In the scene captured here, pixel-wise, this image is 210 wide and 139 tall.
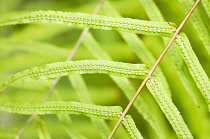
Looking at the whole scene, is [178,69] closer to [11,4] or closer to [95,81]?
[95,81]

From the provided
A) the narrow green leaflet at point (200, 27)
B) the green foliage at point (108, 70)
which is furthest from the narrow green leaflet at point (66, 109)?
the narrow green leaflet at point (200, 27)

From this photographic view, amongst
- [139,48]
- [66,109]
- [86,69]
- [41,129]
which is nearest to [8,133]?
[41,129]

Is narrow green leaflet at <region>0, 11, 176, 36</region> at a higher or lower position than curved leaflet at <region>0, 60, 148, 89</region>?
higher

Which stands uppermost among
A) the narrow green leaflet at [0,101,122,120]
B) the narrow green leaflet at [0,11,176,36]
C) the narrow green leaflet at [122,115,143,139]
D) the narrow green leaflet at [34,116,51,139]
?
the narrow green leaflet at [0,11,176,36]

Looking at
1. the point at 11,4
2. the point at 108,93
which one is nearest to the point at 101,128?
the point at 108,93

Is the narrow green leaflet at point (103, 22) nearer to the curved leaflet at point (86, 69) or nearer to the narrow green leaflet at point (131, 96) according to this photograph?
the curved leaflet at point (86, 69)

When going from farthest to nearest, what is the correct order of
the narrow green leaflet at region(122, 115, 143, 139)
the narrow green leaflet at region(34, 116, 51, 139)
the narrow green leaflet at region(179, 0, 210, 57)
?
1. the narrow green leaflet at region(34, 116, 51, 139)
2. the narrow green leaflet at region(179, 0, 210, 57)
3. the narrow green leaflet at region(122, 115, 143, 139)

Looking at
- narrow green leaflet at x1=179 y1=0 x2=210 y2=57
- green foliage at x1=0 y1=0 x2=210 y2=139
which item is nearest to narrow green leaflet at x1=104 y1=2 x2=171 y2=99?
green foliage at x1=0 y1=0 x2=210 y2=139

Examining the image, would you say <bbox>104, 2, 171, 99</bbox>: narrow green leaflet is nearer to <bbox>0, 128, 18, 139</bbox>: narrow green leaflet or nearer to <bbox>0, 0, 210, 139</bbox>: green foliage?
<bbox>0, 0, 210, 139</bbox>: green foliage
